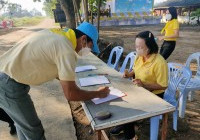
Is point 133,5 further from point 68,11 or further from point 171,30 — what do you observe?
point 171,30

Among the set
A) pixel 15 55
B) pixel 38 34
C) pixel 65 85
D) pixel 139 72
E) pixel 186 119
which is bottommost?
pixel 186 119

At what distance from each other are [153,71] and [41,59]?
1456mm

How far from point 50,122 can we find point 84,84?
129cm

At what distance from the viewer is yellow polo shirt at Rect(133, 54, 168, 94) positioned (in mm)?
2568

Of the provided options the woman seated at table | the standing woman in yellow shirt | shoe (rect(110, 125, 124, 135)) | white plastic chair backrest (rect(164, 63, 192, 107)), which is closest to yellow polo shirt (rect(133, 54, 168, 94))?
the woman seated at table

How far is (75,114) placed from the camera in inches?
154

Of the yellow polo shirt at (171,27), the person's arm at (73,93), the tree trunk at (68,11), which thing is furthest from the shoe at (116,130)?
the tree trunk at (68,11)

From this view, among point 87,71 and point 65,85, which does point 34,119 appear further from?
point 87,71

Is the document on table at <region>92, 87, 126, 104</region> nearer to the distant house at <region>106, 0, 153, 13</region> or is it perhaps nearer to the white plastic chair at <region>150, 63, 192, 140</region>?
the white plastic chair at <region>150, 63, 192, 140</region>

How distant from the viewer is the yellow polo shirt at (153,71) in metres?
2.57

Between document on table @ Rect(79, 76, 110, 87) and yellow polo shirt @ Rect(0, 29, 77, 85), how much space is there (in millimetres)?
818

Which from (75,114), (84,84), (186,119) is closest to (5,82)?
(84,84)

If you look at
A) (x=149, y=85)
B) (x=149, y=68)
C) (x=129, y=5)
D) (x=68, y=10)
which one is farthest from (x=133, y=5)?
(x=149, y=85)

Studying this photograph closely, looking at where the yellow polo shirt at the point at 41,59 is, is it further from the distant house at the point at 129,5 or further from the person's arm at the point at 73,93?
the distant house at the point at 129,5
